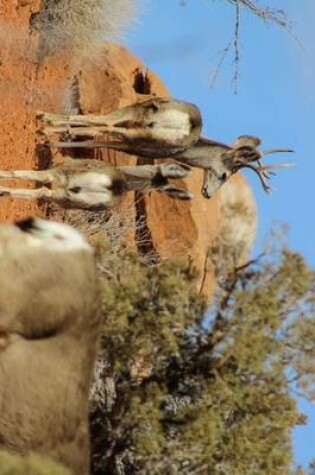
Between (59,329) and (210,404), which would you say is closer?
(59,329)

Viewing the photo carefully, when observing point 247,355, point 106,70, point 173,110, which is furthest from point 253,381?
point 106,70

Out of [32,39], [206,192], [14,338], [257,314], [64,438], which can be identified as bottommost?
[64,438]

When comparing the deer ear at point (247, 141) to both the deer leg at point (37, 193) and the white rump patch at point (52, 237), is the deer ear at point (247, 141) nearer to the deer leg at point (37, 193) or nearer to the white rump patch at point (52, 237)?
the deer leg at point (37, 193)

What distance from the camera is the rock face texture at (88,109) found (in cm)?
1636

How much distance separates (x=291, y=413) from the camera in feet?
35.0

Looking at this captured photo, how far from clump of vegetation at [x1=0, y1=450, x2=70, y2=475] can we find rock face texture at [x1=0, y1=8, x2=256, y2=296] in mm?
6561

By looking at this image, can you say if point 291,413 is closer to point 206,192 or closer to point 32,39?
point 206,192

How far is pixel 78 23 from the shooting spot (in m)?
18.4

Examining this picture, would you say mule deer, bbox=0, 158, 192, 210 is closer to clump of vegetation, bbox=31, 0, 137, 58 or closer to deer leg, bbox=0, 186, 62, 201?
deer leg, bbox=0, 186, 62, 201

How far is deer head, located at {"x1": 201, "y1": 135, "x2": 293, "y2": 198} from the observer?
15.1 metres

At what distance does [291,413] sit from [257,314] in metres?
0.94

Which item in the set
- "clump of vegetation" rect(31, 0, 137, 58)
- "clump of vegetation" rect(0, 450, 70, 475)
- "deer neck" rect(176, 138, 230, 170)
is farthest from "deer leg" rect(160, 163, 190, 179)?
"clump of vegetation" rect(0, 450, 70, 475)

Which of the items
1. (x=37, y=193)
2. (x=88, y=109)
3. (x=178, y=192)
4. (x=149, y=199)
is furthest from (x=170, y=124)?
(x=149, y=199)

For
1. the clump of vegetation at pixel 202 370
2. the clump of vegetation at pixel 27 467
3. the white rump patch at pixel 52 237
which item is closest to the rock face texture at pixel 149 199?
the clump of vegetation at pixel 202 370
